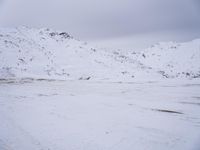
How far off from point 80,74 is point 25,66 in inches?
308

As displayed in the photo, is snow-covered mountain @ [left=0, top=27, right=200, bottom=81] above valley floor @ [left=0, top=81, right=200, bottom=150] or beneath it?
above

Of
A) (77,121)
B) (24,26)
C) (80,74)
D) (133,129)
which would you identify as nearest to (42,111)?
(77,121)

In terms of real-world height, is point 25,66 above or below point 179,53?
below

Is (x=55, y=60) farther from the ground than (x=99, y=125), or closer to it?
farther from the ground

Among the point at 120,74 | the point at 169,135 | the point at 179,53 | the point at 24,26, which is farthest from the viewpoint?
the point at 179,53

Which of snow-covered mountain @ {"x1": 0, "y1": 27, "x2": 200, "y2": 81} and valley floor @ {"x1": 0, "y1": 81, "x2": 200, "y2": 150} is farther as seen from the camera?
snow-covered mountain @ {"x1": 0, "y1": 27, "x2": 200, "y2": 81}

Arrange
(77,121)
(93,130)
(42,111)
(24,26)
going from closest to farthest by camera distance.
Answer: (93,130), (77,121), (42,111), (24,26)

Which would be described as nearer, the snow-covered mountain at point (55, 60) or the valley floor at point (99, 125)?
the valley floor at point (99, 125)

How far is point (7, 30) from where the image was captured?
43031 millimetres

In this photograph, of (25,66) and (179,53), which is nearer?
(25,66)

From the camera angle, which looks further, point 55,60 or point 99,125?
point 55,60

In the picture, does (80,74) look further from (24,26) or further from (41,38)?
(24,26)

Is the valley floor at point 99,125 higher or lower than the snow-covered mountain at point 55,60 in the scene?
lower

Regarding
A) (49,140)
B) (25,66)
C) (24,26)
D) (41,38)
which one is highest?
(24,26)
